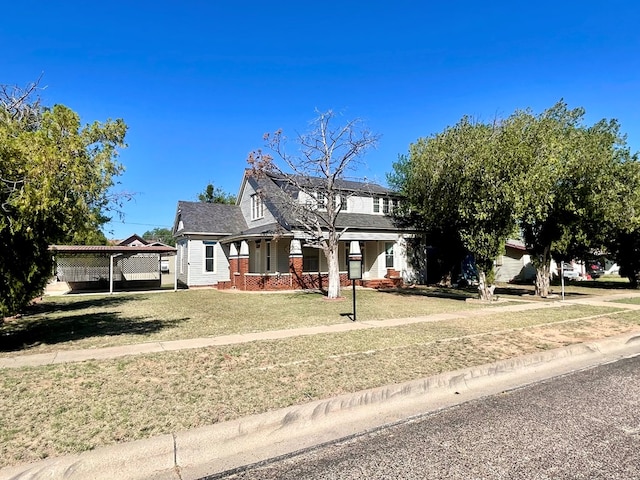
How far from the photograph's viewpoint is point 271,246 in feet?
80.0

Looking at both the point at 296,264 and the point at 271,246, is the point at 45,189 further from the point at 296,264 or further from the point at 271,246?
the point at 271,246

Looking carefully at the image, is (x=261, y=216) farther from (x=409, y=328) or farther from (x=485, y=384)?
(x=485, y=384)

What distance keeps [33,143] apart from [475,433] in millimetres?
7347

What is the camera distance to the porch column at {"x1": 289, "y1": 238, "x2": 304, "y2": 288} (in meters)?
21.7

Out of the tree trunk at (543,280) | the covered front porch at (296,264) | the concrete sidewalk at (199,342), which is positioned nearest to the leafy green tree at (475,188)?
the concrete sidewalk at (199,342)

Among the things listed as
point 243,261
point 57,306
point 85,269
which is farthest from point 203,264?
point 57,306

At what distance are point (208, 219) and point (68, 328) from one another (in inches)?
643

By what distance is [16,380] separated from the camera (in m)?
5.74

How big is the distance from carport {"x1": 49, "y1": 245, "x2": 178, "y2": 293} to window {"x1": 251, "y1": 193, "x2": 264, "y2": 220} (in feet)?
17.1

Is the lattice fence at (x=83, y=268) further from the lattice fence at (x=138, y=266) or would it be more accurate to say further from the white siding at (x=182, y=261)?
the white siding at (x=182, y=261)

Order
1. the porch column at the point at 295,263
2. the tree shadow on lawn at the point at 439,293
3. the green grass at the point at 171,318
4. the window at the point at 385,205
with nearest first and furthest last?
the green grass at the point at 171,318 < the tree shadow on lawn at the point at 439,293 < the porch column at the point at 295,263 < the window at the point at 385,205

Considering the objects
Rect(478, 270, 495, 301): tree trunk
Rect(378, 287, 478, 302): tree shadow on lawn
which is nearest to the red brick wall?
Rect(378, 287, 478, 302): tree shadow on lawn

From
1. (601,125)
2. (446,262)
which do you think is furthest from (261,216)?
(601,125)

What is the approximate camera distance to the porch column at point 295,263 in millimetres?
21703
